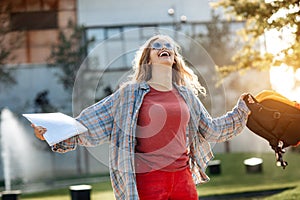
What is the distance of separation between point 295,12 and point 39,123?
7.75 m

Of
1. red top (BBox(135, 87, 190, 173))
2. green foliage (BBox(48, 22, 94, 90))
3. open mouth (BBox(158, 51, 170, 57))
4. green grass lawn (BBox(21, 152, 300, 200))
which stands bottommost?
green grass lawn (BBox(21, 152, 300, 200))

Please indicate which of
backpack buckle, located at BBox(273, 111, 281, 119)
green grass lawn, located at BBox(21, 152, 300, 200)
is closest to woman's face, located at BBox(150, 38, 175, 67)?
backpack buckle, located at BBox(273, 111, 281, 119)

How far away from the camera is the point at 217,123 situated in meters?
6.05

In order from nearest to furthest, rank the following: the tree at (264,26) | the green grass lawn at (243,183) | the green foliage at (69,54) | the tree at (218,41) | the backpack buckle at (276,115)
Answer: the backpack buckle at (276,115) < the tree at (264,26) < the green grass lawn at (243,183) < the tree at (218,41) < the green foliage at (69,54)

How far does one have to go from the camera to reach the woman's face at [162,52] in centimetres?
564

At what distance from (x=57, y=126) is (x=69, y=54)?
30.3 meters

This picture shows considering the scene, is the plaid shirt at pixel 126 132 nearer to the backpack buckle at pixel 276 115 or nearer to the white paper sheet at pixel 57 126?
the white paper sheet at pixel 57 126

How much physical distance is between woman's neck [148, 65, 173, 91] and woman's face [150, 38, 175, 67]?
38mm

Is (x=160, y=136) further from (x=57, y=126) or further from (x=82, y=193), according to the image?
(x=82, y=193)

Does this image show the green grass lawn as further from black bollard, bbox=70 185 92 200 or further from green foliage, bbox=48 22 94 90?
green foliage, bbox=48 22 94 90

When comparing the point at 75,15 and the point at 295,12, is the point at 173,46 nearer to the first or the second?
the point at 295,12

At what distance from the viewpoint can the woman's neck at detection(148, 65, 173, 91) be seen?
5672 millimetres

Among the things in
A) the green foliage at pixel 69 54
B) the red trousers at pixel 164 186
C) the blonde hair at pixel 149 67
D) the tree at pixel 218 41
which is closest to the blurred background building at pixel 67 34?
the tree at pixel 218 41


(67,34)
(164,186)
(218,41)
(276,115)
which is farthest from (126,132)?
(67,34)
